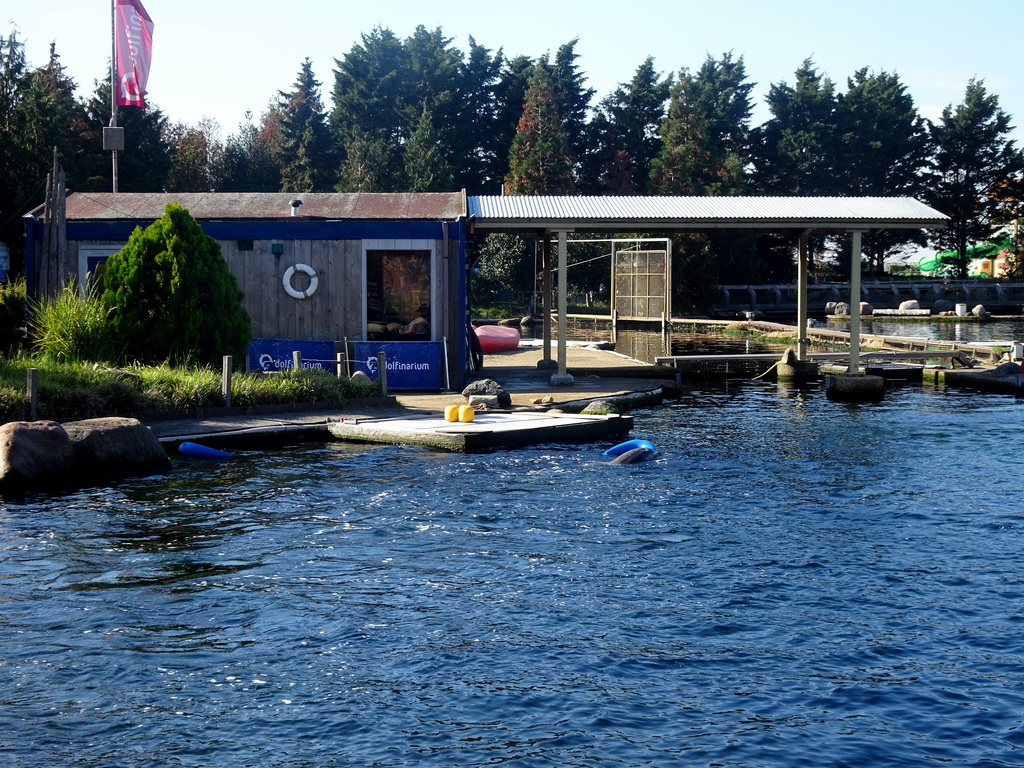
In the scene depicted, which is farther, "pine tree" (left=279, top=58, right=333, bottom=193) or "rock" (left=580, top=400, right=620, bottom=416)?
"pine tree" (left=279, top=58, right=333, bottom=193)

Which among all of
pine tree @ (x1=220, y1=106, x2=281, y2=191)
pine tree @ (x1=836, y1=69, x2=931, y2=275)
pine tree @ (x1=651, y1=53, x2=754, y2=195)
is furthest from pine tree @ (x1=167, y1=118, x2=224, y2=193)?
pine tree @ (x1=836, y1=69, x2=931, y2=275)

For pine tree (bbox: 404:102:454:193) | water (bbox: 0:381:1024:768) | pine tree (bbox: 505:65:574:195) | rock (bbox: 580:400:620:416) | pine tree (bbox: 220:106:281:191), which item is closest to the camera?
water (bbox: 0:381:1024:768)

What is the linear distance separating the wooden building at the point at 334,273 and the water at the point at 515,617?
6337mm

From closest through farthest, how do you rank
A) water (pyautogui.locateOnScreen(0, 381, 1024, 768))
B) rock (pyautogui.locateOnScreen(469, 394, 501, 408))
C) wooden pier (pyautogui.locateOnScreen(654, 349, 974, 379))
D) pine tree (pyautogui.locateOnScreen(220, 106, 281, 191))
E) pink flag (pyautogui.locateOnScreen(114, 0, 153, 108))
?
water (pyautogui.locateOnScreen(0, 381, 1024, 768))
rock (pyautogui.locateOnScreen(469, 394, 501, 408))
wooden pier (pyautogui.locateOnScreen(654, 349, 974, 379))
pink flag (pyautogui.locateOnScreen(114, 0, 153, 108))
pine tree (pyautogui.locateOnScreen(220, 106, 281, 191))

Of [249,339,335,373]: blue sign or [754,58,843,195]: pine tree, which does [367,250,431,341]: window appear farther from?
[754,58,843,195]: pine tree

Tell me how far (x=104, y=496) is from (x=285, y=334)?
28.3 ft

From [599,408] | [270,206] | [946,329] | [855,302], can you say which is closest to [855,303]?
[855,302]

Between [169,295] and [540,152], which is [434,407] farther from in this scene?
→ [540,152]

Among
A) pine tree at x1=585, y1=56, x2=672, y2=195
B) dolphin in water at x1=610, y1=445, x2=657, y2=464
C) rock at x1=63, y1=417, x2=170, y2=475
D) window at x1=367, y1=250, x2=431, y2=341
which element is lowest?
dolphin in water at x1=610, y1=445, x2=657, y2=464

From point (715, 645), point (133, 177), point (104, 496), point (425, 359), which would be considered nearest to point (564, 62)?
Answer: point (133, 177)

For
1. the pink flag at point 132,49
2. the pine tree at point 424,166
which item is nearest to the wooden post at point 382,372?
the pink flag at point 132,49

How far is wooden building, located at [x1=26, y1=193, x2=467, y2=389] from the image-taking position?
2142 cm

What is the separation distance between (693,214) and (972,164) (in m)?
50.7

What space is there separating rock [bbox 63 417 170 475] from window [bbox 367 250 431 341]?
7.09 m
